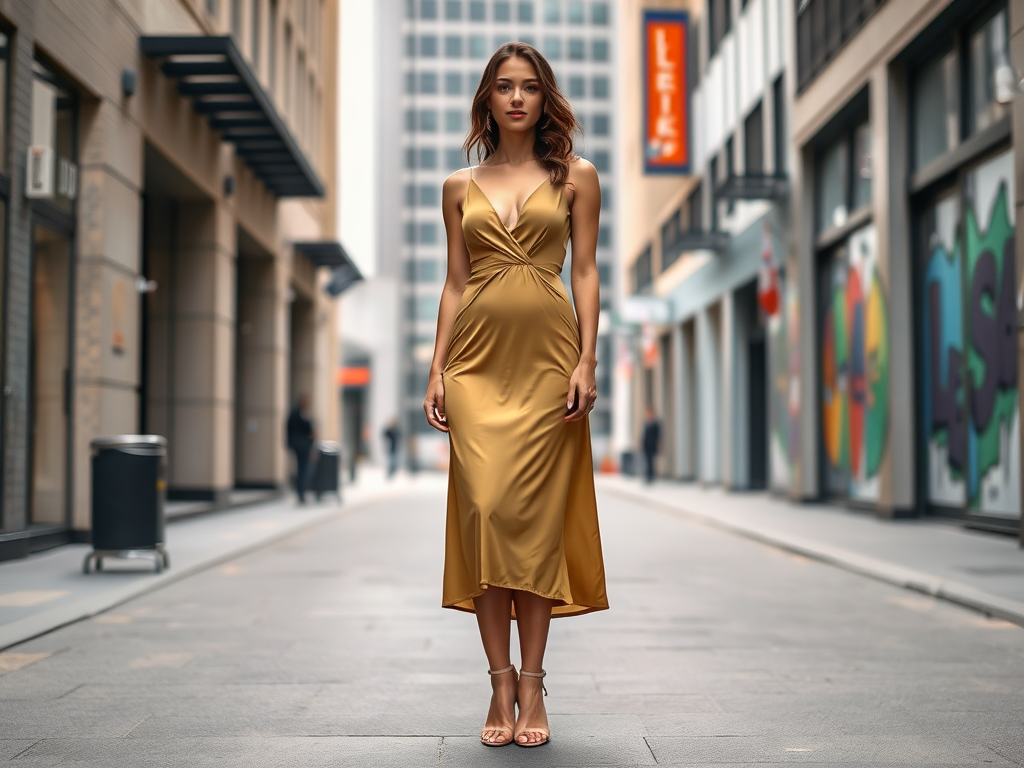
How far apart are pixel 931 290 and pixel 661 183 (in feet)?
70.2

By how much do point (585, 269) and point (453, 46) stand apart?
249ft

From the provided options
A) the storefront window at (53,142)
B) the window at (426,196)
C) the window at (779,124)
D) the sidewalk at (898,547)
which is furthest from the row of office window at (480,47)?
the storefront window at (53,142)

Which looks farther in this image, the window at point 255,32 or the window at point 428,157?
the window at point 428,157

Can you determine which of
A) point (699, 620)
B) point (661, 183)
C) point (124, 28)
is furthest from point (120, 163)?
point (661, 183)

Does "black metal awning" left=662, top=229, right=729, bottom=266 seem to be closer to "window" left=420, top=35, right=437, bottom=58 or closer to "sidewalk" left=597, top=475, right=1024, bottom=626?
Result: "sidewalk" left=597, top=475, right=1024, bottom=626

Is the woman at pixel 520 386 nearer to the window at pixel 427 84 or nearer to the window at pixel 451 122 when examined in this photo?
the window at pixel 451 122

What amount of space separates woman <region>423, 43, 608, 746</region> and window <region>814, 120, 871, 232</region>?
13.9 m

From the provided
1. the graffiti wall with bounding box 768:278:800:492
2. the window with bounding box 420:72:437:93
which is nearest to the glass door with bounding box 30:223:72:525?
the graffiti wall with bounding box 768:278:800:492

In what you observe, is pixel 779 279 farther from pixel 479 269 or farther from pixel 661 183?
pixel 479 269

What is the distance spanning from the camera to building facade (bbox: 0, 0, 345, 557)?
1075cm

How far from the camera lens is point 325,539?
14.0 meters

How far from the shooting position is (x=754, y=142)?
78.8ft

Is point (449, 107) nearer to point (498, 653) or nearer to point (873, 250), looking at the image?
point (873, 250)

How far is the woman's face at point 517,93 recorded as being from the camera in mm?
4008
